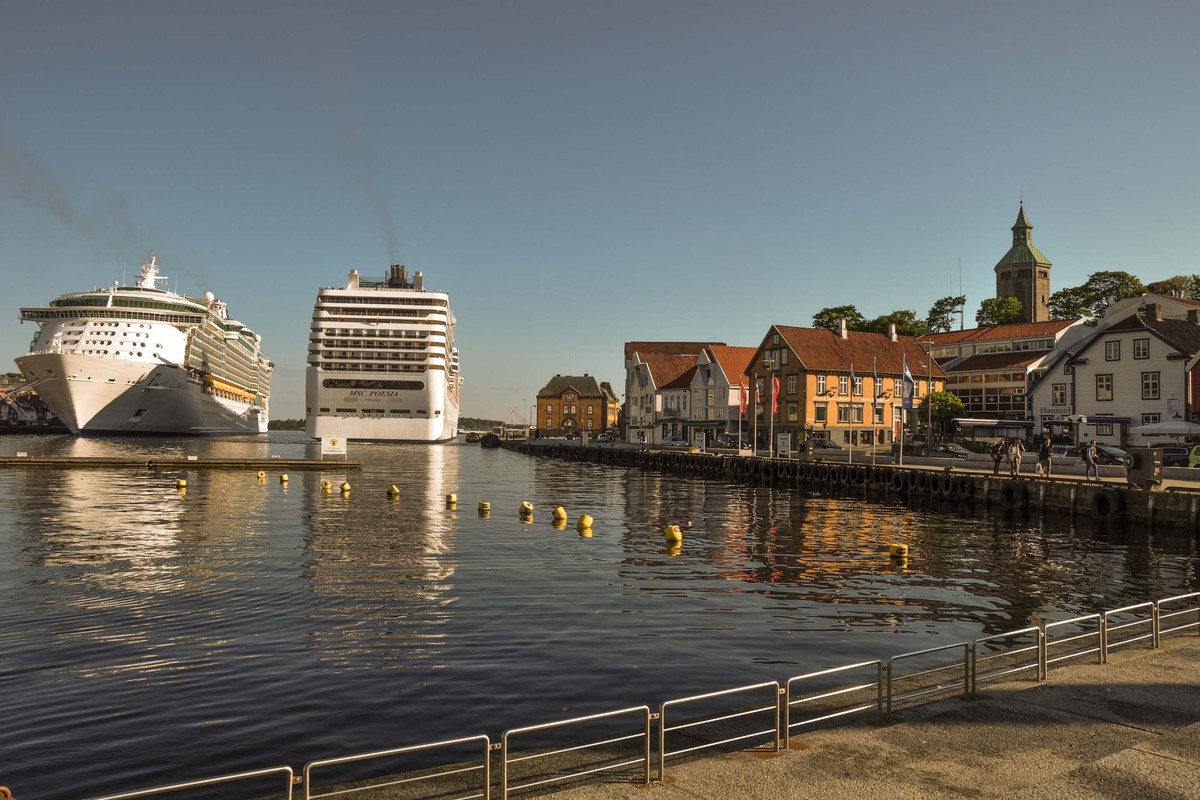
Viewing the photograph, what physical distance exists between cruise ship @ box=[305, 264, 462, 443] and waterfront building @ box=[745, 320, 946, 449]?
41.7 metres

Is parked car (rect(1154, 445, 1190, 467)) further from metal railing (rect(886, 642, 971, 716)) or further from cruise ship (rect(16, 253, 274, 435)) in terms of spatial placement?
cruise ship (rect(16, 253, 274, 435))

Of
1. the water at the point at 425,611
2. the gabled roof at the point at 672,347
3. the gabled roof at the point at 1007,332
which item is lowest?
the water at the point at 425,611

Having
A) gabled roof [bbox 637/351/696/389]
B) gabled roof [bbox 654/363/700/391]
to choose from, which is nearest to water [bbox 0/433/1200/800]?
gabled roof [bbox 654/363/700/391]

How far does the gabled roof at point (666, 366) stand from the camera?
121688mm

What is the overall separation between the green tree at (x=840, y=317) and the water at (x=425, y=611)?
250 feet

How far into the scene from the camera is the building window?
197 ft

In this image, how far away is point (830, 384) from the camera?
3322 inches

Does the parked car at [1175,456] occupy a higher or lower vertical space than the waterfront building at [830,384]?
lower

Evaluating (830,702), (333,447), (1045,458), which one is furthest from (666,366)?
(830,702)

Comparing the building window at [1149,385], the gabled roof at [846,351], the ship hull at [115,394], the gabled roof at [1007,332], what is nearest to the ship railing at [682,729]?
the building window at [1149,385]

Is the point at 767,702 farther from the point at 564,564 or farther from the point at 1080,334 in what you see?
the point at 1080,334

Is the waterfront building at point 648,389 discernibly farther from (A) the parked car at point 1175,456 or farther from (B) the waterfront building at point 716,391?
(A) the parked car at point 1175,456

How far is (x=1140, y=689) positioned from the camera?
9.55m

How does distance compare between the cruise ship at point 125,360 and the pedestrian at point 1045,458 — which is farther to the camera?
the cruise ship at point 125,360
